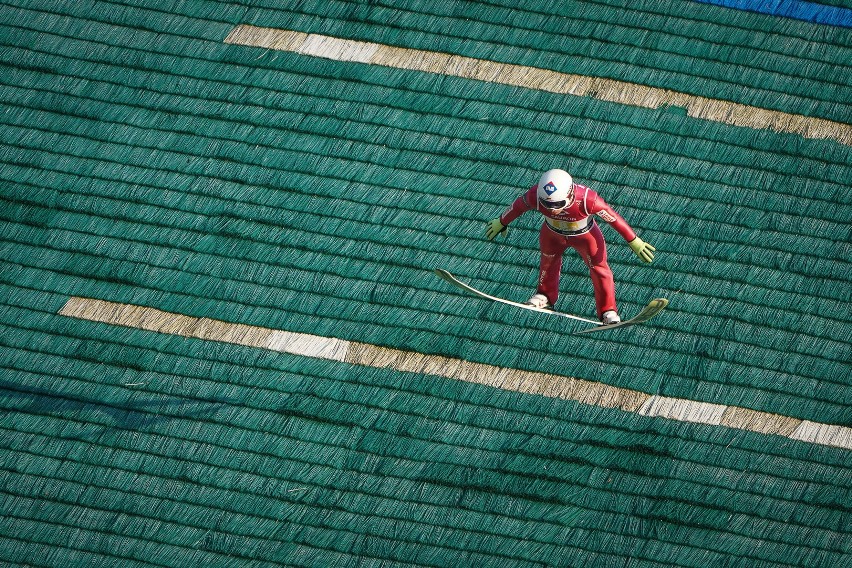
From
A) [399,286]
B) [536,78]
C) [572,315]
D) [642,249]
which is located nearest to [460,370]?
[399,286]

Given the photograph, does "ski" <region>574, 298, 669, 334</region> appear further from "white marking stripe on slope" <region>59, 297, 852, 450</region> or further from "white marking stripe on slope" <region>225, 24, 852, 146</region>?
"white marking stripe on slope" <region>225, 24, 852, 146</region>

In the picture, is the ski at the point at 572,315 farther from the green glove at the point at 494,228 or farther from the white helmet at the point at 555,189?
the white helmet at the point at 555,189

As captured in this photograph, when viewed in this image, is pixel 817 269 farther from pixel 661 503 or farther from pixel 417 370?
pixel 417 370

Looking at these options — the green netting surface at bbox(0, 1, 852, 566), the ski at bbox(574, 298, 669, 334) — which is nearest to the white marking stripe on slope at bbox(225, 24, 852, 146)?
the green netting surface at bbox(0, 1, 852, 566)

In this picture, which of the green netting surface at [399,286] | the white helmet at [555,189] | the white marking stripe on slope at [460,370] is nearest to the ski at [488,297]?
the green netting surface at [399,286]

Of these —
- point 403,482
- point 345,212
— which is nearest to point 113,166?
point 345,212

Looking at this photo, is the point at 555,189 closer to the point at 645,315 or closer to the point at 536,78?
the point at 645,315
